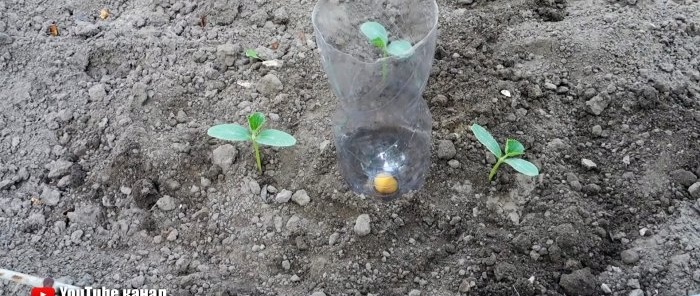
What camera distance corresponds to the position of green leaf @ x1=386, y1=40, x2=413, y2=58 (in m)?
1.69

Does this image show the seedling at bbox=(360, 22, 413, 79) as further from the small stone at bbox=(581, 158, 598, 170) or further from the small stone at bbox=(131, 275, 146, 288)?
the small stone at bbox=(131, 275, 146, 288)

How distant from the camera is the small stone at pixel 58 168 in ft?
6.65

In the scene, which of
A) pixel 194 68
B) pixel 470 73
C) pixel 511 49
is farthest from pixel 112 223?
pixel 511 49

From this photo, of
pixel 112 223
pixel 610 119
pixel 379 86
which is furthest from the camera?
pixel 610 119

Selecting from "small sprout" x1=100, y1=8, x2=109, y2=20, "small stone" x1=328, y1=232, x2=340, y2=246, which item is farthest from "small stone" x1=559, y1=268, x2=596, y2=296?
"small sprout" x1=100, y1=8, x2=109, y2=20

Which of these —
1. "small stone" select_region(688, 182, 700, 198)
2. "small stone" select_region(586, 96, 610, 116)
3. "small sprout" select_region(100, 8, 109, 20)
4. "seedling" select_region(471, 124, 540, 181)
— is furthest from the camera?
"small sprout" select_region(100, 8, 109, 20)

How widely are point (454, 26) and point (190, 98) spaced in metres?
0.92

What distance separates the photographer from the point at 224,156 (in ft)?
6.62

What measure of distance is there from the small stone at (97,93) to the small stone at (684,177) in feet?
5.64

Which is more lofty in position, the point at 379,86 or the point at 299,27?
the point at 379,86

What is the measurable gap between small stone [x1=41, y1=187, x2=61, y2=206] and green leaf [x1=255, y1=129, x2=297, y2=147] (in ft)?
2.00

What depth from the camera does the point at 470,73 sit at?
2244 millimetres

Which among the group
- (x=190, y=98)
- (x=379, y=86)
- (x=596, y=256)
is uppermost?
(x=379, y=86)

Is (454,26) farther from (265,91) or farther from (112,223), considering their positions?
(112,223)
